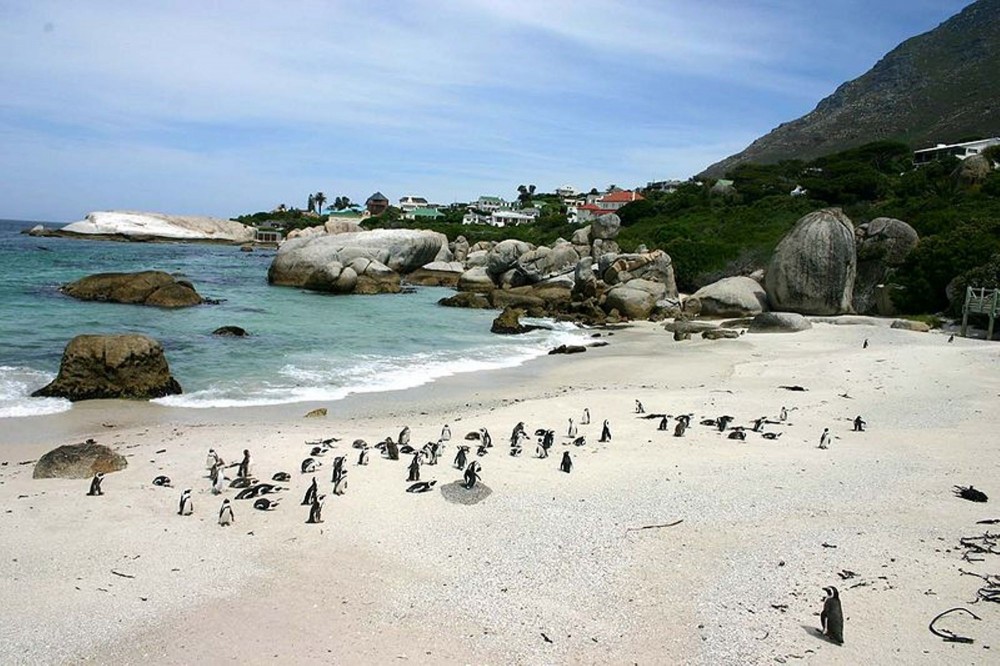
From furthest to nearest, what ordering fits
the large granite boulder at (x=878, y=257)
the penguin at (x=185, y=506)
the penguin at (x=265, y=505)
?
the large granite boulder at (x=878, y=257), the penguin at (x=265, y=505), the penguin at (x=185, y=506)

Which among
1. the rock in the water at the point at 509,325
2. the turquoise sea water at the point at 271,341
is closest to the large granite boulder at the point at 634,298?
the turquoise sea water at the point at 271,341

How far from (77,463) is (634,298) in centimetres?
2684

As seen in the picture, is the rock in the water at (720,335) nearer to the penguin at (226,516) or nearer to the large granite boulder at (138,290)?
the penguin at (226,516)

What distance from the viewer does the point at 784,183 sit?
217 feet

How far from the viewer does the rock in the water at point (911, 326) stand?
25156 mm

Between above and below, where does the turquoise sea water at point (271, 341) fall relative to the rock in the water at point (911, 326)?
→ below

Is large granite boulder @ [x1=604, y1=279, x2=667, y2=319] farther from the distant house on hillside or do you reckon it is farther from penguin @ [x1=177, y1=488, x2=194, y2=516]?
the distant house on hillside

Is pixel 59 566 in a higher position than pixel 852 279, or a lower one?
lower

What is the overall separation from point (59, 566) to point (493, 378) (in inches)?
519

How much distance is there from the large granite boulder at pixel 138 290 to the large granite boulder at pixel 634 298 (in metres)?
19.6

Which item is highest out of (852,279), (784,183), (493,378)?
(784,183)

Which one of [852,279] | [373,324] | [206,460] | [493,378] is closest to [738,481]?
[206,460]

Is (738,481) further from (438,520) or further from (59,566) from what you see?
(59,566)

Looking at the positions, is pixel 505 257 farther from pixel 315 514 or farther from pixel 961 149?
pixel 961 149
